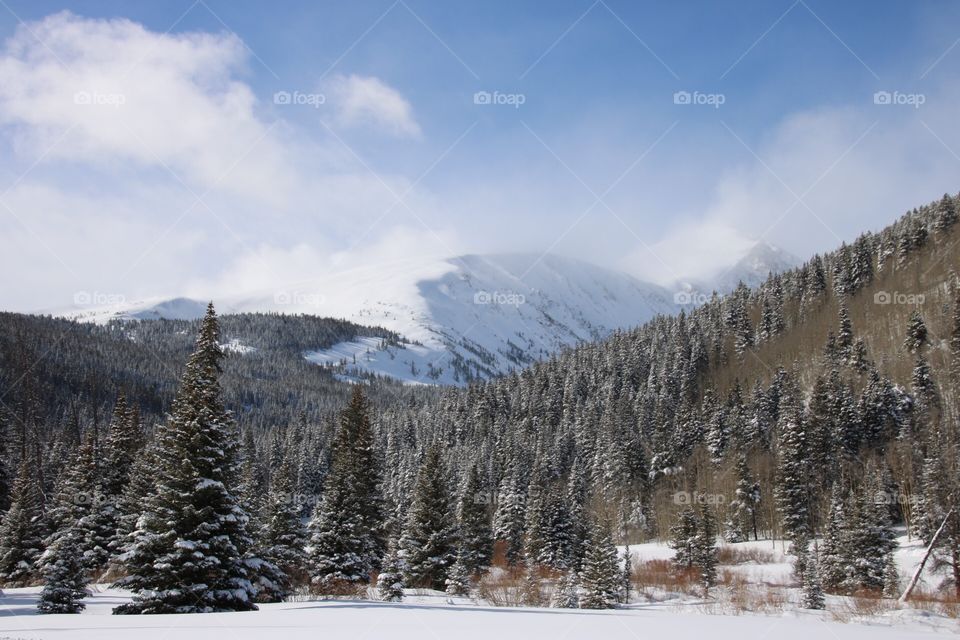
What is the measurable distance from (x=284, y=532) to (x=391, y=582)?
11356mm

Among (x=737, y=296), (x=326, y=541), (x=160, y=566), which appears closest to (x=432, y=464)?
(x=326, y=541)

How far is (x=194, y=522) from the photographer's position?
65.8 ft

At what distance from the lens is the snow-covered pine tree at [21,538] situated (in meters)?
36.6

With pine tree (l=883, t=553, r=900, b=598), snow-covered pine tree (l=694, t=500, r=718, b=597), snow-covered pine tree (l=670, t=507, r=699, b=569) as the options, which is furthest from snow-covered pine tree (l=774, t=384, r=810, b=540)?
pine tree (l=883, t=553, r=900, b=598)

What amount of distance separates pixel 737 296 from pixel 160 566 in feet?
470

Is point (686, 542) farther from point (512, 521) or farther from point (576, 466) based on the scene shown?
point (576, 466)

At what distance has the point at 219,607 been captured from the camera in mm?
18750

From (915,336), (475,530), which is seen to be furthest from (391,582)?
(915,336)

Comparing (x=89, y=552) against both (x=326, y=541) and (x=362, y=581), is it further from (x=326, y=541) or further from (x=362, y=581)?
(x=362, y=581)

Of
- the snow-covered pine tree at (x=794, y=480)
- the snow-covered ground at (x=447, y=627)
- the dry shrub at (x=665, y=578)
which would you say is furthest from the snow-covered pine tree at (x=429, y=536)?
the snow-covered pine tree at (x=794, y=480)

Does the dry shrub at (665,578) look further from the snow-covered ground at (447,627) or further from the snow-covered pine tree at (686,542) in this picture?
the snow-covered ground at (447,627)

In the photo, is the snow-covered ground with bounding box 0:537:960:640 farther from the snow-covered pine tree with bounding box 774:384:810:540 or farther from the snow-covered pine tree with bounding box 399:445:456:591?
the snow-covered pine tree with bounding box 774:384:810:540

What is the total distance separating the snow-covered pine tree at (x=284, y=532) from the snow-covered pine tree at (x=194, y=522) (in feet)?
50.5

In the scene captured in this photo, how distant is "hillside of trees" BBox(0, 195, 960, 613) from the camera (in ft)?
70.9
